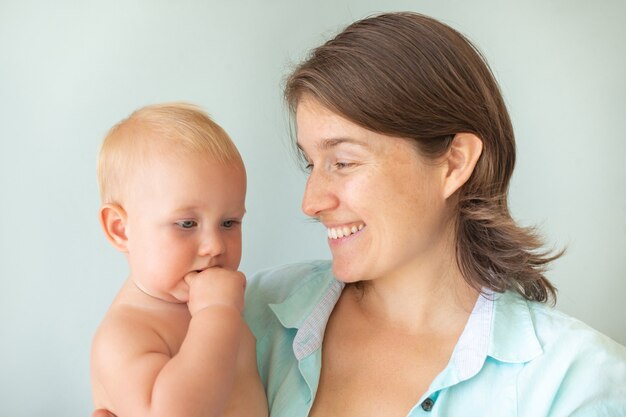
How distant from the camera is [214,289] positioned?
1728 millimetres

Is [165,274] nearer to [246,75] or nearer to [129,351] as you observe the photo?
[129,351]

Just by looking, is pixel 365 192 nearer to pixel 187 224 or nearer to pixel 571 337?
pixel 187 224

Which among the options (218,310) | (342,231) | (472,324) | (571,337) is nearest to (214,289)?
(218,310)

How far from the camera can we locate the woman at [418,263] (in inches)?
72.5

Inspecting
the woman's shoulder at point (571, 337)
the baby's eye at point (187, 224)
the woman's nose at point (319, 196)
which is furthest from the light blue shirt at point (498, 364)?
A: the baby's eye at point (187, 224)

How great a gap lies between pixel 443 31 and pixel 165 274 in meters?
0.88

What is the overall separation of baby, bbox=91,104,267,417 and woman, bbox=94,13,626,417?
0.23 metres

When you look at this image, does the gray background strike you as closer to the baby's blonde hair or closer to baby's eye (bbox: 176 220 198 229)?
the baby's blonde hair

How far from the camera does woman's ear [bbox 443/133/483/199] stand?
2006 millimetres

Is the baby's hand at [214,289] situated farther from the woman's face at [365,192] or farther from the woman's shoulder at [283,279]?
the woman's shoulder at [283,279]

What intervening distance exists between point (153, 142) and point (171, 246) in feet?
0.76

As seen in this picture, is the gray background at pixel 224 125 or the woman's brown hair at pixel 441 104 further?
the gray background at pixel 224 125

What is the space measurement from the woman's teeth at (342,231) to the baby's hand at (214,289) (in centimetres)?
30

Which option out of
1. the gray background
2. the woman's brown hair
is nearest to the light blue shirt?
the woman's brown hair
